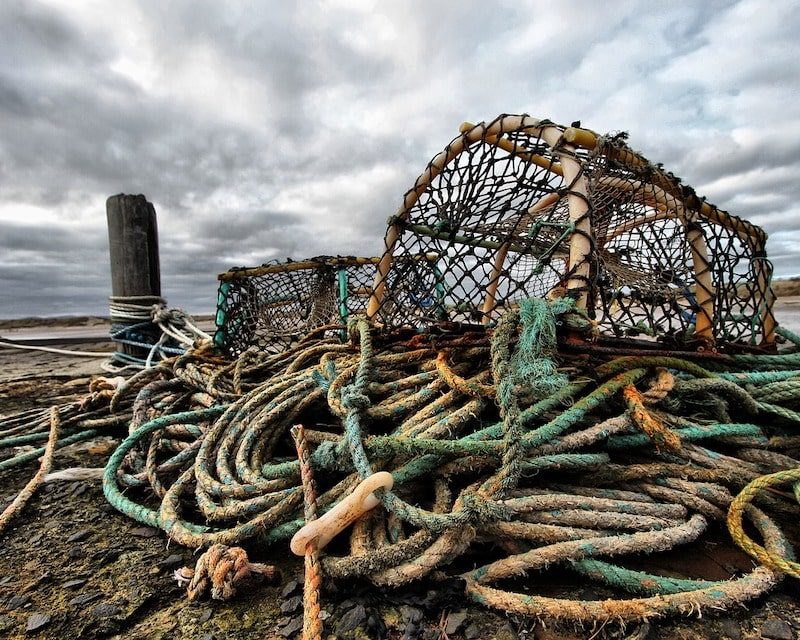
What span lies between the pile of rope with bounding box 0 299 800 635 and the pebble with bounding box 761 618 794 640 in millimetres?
57

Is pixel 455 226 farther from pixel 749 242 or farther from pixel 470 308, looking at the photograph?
pixel 749 242

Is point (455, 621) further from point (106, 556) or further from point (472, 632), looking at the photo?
point (106, 556)

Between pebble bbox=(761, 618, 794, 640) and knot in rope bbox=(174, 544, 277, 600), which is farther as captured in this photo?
knot in rope bbox=(174, 544, 277, 600)

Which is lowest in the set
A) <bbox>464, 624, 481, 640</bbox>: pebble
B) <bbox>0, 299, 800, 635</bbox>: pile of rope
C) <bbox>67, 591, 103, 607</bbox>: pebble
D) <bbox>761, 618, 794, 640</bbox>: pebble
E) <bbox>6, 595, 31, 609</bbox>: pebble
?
<bbox>761, 618, 794, 640</bbox>: pebble

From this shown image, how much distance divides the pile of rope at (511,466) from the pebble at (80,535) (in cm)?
11

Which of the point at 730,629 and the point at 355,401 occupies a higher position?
the point at 355,401

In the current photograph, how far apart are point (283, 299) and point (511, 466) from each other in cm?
259

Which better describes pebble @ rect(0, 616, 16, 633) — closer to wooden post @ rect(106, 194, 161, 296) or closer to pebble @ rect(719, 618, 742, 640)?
pebble @ rect(719, 618, 742, 640)

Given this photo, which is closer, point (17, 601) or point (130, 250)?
point (17, 601)

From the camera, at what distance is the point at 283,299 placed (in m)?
3.49

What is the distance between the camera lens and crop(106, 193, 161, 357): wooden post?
13.6 ft

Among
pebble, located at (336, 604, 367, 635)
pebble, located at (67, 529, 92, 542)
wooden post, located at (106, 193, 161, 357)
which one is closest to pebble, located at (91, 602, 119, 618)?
pebble, located at (67, 529, 92, 542)

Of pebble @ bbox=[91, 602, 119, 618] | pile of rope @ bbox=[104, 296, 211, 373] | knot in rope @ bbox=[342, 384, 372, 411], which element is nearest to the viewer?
pebble @ bbox=[91, 602, 119, 618]

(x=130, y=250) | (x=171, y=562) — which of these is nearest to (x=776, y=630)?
(x=171, y=562)
